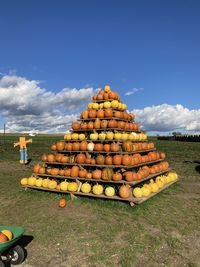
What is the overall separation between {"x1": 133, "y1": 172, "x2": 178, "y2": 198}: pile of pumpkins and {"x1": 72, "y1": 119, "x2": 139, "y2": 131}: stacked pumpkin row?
2556mm

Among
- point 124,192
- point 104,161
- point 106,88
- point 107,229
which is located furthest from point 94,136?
point 107,229

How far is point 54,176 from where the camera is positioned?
10.8 meters

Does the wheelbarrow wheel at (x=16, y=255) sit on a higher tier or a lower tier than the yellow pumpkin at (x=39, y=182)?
lower

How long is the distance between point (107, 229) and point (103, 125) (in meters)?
4.85

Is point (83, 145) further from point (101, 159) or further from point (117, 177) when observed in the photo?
point (117, 177)

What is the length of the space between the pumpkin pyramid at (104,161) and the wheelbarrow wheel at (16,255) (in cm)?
439

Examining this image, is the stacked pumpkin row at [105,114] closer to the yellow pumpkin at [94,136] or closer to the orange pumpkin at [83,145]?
the yellow pumpkin at [94,136]

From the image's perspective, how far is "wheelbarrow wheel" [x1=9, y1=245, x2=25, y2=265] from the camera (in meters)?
5.20

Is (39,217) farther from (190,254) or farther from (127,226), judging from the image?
(190,254)

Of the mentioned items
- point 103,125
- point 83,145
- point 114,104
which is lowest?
point 83,145

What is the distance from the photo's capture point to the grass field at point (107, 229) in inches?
216

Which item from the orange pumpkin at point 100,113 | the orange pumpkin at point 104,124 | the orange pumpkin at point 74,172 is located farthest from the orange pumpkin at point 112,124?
the orange pumpkin at point 74,172

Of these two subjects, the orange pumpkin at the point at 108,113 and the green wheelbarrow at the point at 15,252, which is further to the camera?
the orange pumpkin at the point at 108,113

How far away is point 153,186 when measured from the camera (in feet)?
33.9
